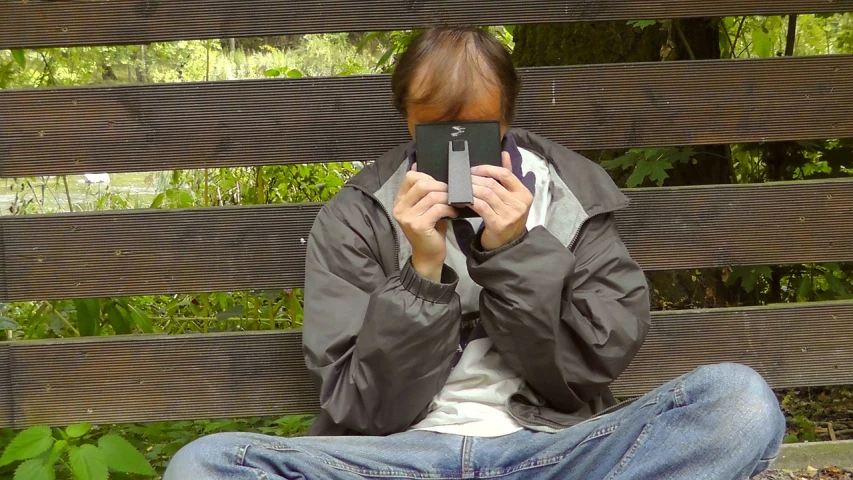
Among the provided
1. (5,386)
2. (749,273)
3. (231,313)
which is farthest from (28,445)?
(749,273)

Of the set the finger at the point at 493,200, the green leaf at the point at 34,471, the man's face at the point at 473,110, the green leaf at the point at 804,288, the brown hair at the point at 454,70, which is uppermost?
the brown hair at the point at 454,70

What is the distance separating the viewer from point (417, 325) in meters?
1.82

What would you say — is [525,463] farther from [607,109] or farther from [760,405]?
[607,109]

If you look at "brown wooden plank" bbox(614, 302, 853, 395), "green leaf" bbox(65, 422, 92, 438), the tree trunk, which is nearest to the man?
"brown wooden plank" bbox(614, 302, 853, 395)

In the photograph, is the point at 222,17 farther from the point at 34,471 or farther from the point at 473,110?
the point at 34,471

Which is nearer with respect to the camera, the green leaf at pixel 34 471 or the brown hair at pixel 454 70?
the brown hair at pixel 454 70

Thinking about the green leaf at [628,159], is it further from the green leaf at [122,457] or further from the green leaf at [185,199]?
the green leaf at [122,457]

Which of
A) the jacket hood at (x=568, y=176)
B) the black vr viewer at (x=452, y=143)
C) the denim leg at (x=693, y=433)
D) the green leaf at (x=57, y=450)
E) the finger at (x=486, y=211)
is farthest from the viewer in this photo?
the green leaf at (x=57, y=450)

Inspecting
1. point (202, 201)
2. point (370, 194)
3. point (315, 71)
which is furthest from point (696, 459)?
point (315, 71)

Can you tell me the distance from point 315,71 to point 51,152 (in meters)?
1.72

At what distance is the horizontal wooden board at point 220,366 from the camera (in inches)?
100

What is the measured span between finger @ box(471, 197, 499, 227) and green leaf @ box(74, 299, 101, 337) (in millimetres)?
1457

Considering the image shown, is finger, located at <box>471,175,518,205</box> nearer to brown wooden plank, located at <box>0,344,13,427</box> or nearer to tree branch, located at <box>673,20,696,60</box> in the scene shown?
tree branch, located at <box>673,20,696,60</box>

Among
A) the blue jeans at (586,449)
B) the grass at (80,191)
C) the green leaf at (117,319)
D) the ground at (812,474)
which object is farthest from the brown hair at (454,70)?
the grass at (80,191)
